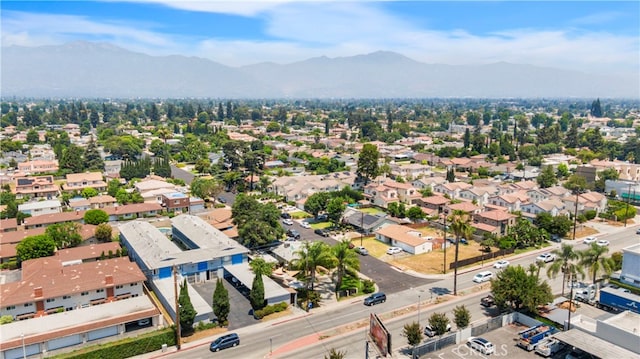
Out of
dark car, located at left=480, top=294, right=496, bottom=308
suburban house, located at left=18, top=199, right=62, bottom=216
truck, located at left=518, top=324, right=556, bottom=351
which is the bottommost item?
dark car, located at left=480, top=294, right=496, bottom=308

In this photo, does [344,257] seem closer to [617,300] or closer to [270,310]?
[270,310]

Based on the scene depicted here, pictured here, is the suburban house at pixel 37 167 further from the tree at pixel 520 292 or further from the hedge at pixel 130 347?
the tree at pixel 520 292

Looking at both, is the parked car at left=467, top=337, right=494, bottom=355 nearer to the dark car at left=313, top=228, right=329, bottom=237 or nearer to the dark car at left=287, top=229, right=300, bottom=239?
the dark car at left=313, top=228, right=329, bottom=237

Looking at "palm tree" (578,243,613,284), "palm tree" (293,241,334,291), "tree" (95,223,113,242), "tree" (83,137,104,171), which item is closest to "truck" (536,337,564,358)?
"palm tree" (578,243,613,284)

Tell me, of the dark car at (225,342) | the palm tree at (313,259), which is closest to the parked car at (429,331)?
the palm tree at (313,259)

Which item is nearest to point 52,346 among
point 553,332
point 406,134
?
point 553,332

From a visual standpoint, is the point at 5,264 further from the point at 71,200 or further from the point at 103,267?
the point at 71,200

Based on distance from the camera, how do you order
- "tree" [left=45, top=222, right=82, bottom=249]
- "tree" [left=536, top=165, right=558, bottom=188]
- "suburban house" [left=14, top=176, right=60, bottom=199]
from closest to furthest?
1. "tree" [left=45, top=222, right=82, bottom=249]
2. "suburban house" [left=14, top=176, right=60, bottom=199]
3. "tree" [left=536, top=165, right=558, bottom=188]
